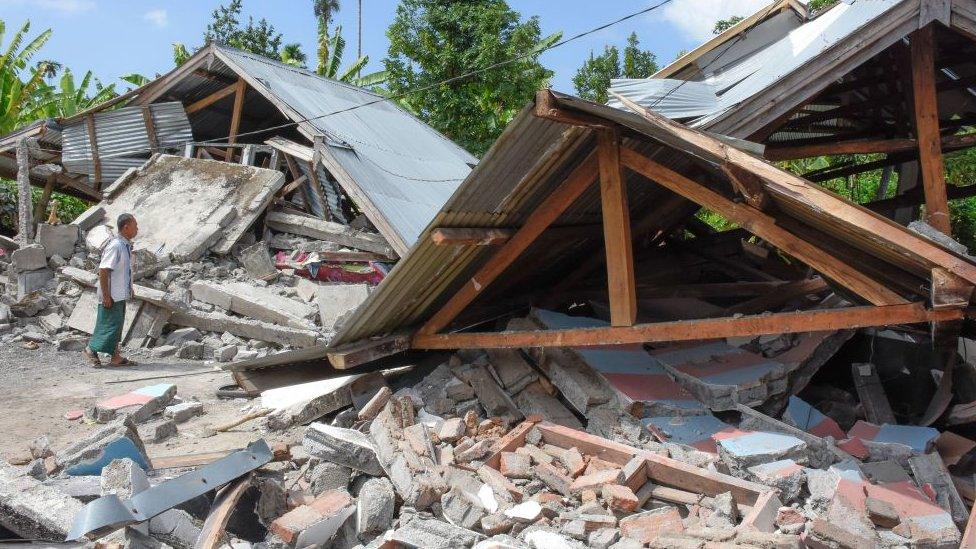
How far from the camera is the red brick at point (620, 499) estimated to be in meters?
4.38

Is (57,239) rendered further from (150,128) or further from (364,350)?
(364,350)

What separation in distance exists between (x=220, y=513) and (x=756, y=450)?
328cm

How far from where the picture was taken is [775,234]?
4.55 meters

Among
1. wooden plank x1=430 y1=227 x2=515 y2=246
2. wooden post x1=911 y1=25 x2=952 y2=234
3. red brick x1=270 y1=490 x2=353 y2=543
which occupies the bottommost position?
red brick x1=270 y1=490 x2=353 y2=543

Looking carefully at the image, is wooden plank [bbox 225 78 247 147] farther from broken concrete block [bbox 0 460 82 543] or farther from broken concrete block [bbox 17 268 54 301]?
broken concrete block [bbox 0 460 82 543]

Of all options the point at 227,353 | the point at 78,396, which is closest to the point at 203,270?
the point at 227,353

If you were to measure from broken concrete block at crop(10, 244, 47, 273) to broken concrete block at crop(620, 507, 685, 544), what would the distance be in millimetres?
9102

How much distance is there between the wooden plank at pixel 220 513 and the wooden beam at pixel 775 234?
3069 mm

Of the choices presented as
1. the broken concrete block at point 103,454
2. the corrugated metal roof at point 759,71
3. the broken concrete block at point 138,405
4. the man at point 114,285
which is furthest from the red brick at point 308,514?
the man at point 114,285

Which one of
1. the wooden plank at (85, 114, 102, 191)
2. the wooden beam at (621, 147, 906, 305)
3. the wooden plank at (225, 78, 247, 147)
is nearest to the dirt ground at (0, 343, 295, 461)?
the wooden beam at (621, 147, 906, 305)

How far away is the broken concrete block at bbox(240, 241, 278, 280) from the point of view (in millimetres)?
10234

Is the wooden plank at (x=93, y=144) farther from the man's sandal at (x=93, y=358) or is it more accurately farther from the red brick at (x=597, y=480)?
the red brick at (x=597, y=480)

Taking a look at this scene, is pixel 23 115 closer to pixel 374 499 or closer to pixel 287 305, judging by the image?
pixel 287 305

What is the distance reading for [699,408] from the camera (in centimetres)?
562
